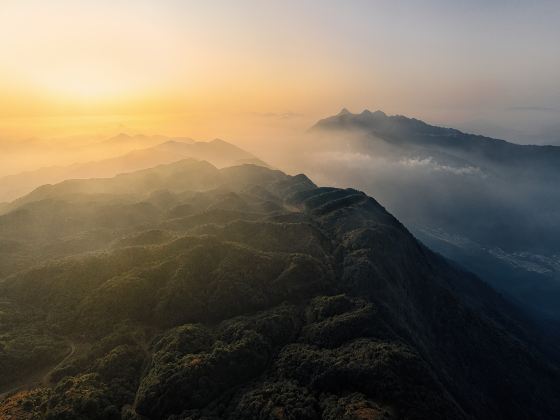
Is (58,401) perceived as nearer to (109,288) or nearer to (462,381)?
(109,288)

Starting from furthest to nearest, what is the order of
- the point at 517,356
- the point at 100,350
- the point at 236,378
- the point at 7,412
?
the point at 517,356 < the point at 100,350 < the point at 236,378 < the point at 7,412

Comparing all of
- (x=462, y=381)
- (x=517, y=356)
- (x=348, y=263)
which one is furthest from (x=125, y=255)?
(x=517, y=356)

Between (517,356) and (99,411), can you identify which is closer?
(99,411)

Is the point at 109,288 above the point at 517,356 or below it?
above

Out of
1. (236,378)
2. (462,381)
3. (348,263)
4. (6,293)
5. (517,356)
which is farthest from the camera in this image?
(517,356)

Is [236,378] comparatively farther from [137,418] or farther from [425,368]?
[425,368]

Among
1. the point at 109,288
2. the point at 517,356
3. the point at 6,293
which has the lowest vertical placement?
the point at 517,356

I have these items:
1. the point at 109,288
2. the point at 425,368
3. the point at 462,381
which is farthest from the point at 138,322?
the point at 462,381
